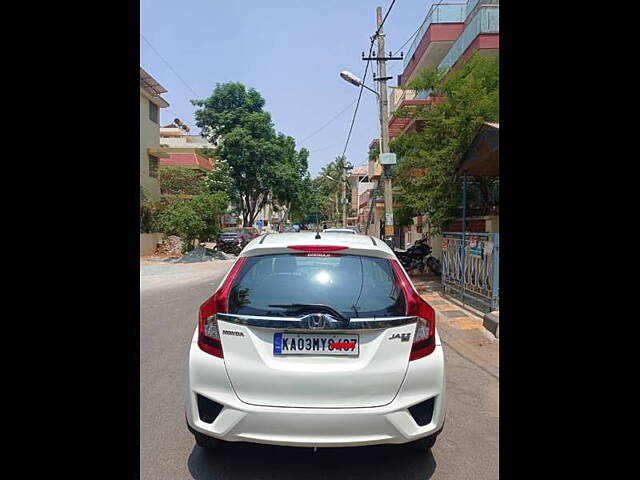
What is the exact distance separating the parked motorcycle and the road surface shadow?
36.1 feet

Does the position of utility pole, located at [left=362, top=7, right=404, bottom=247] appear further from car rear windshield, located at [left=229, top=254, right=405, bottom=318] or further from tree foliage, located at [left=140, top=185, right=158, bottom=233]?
tree foliage, located at [left=140, top=185, right=158, bottom=233]

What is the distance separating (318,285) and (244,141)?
24257 mm

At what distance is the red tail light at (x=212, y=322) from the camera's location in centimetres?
261

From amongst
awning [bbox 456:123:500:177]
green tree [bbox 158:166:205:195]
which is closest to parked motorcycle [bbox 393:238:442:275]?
awning [bbox 456:123:500:177]

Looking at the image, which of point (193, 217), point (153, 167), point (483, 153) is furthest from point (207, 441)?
point (153, 167)

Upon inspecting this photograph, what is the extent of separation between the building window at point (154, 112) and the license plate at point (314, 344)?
2479 cm

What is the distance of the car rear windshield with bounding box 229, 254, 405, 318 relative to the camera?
2.70 metres

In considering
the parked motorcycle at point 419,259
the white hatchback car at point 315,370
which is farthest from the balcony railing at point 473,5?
the white hatchback car at point 315,370

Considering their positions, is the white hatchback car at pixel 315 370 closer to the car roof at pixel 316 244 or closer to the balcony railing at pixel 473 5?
the car roof at pixel 316 244

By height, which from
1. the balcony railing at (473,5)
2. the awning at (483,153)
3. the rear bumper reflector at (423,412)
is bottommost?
the rear bumper reflector at (423,412)

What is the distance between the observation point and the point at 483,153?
797 centimetres

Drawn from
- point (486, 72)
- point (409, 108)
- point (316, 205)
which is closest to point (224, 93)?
point (409, 108)

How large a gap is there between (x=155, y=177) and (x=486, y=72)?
19.0m

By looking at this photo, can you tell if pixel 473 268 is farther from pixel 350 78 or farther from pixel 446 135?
pixel 350 78
